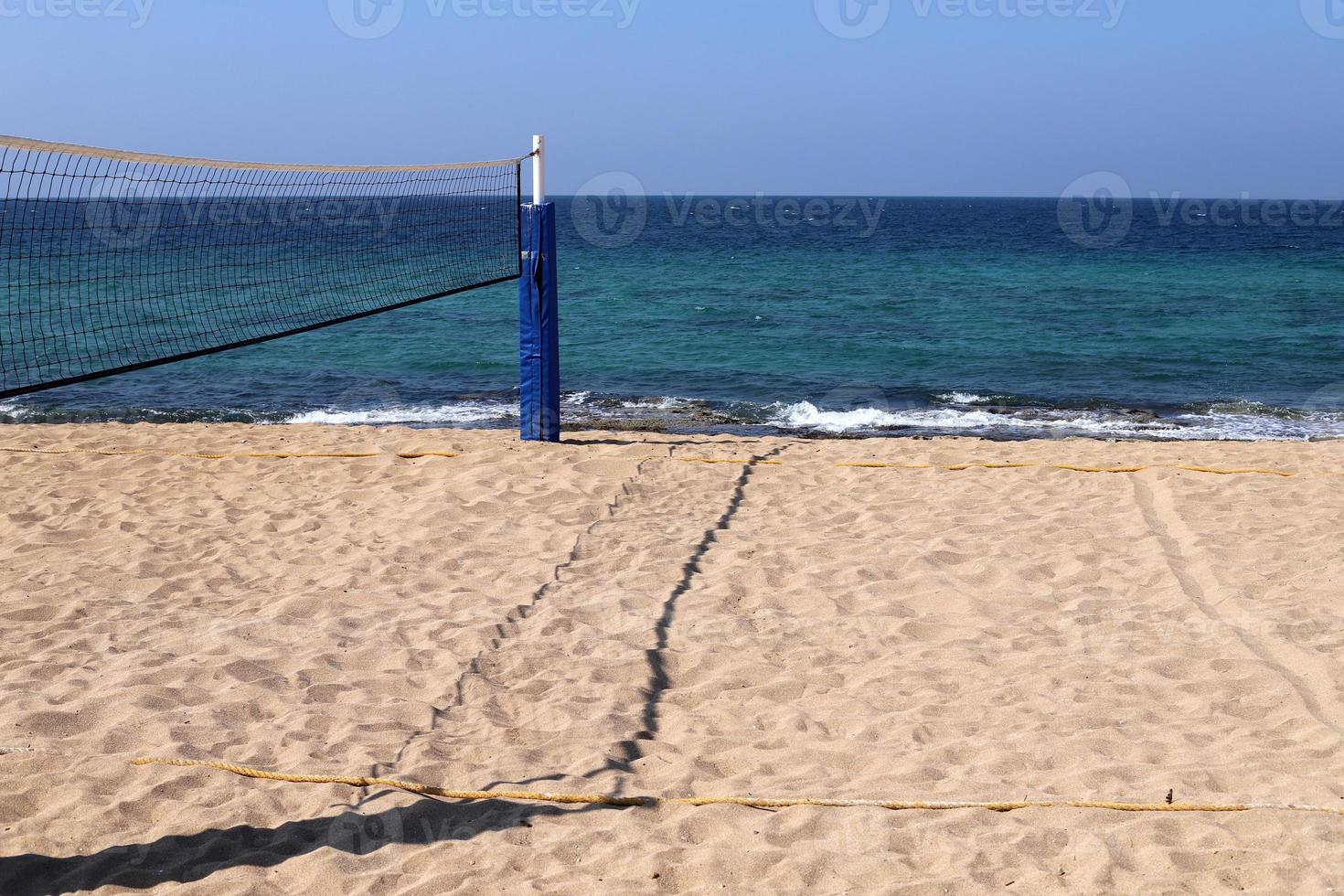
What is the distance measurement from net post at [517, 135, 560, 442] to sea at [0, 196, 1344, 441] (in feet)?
11.4

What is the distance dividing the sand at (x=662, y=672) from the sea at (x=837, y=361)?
5.07 m

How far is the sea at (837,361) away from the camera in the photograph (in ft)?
41.3

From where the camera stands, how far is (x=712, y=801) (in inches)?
138

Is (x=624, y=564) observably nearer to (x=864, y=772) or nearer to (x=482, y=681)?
(x=482, y=681)

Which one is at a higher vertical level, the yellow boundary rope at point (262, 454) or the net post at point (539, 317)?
the net post at point (539, 317)

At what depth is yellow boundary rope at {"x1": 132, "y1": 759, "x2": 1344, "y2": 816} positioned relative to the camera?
3396 mm

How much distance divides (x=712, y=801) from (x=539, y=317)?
529 centimetres

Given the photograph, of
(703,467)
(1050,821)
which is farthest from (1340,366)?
(1050,821)

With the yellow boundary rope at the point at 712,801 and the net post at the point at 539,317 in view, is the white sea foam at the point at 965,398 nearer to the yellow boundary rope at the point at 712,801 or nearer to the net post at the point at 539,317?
the net post at the point at 539,317

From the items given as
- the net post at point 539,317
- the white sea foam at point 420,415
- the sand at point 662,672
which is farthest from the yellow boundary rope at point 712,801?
the white sea foam at point 420,415

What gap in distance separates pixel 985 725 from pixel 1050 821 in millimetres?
716

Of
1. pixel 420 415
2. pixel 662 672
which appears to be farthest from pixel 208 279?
pixel 662 672

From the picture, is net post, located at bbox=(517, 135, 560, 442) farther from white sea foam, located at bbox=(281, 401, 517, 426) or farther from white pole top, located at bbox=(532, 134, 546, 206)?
white sea foam, located at bbox=(281, 401, 517, 426)

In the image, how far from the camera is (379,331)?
63.5 feet
